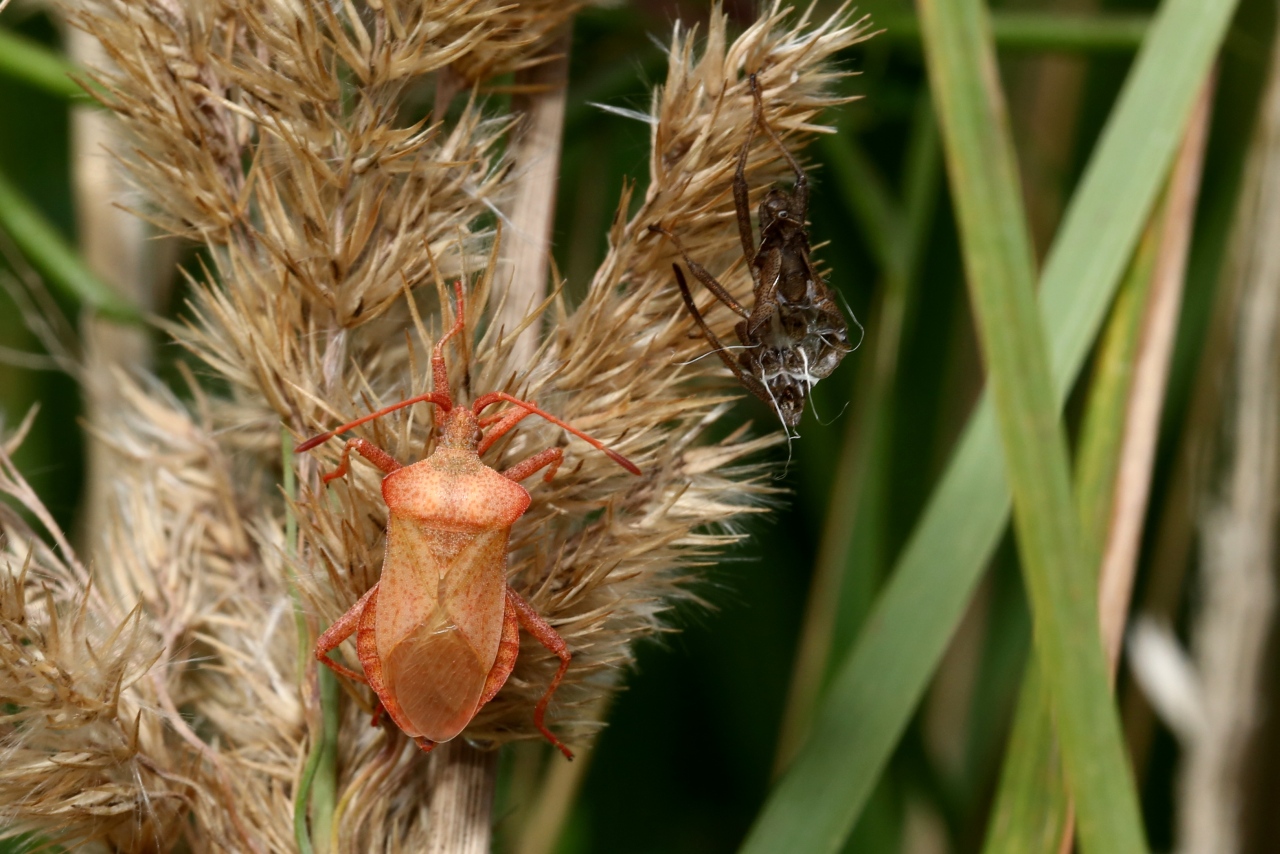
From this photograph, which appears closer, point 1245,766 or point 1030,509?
point 1030,509

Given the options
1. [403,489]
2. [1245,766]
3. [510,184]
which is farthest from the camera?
[1245,766]

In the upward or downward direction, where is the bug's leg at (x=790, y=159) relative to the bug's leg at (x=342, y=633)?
upward

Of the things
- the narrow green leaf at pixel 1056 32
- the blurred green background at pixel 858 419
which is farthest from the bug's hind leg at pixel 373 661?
the narrow green leaf at pixel 1056 32

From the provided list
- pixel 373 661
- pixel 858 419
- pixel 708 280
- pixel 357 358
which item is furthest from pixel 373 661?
pixel 858 419

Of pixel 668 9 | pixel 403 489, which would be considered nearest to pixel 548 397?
pixel 403 489

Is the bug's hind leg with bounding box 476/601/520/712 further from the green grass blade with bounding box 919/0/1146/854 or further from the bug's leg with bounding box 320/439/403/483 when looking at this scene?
the green grass blade with bounding box 919/0/1146/854

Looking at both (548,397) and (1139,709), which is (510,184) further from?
(1139,709)

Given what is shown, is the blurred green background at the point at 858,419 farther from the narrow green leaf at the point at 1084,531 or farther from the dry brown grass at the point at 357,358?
the dry brown grass at the point at 357,358
